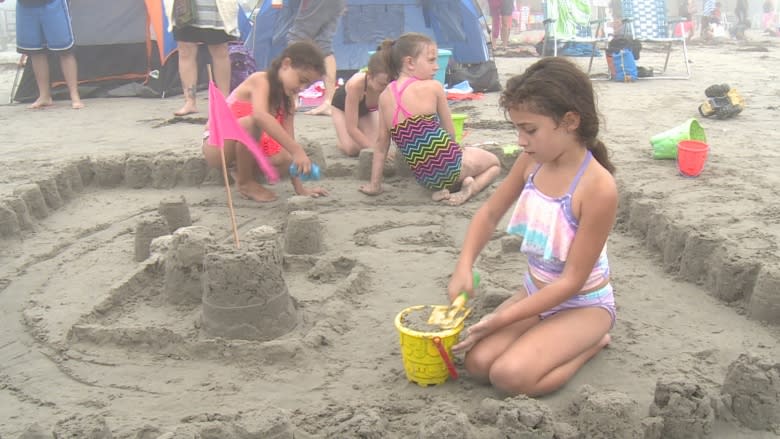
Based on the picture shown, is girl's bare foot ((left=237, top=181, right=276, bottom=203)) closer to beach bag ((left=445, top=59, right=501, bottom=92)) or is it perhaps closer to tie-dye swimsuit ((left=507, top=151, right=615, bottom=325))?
tie-dye swimsuit ((left=507, top=151, right=615, bottom=325))

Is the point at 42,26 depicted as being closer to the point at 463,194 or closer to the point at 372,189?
the point at 372,189

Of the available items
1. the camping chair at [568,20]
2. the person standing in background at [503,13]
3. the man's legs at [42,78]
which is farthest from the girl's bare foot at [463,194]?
the person standing in background at [503,13]

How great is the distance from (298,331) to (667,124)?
467 cm

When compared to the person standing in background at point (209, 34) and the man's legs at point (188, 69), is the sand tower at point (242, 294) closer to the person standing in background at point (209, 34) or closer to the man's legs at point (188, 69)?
the person standing in background at point (209, 34)

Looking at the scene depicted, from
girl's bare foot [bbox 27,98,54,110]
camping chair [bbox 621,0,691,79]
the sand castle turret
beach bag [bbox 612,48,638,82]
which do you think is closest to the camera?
the sand castle turret

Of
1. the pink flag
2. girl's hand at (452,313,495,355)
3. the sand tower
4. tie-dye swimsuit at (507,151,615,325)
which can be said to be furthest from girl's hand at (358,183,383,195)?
girl's hand at (452,313,495,355)

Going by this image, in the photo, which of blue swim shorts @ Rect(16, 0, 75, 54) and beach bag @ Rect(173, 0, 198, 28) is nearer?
beach bag @ Rect(173, 0, 198, 28)

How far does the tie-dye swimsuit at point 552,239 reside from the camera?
8.20 ft

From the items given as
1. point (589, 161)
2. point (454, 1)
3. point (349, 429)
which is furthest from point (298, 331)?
point (454, 1)

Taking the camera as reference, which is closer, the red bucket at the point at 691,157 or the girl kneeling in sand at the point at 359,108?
the red bucket at the point at 691,157

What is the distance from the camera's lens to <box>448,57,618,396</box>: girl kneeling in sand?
2.38 metres

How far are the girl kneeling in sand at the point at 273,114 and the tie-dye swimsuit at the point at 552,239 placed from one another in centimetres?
190

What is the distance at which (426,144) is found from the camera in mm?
4387

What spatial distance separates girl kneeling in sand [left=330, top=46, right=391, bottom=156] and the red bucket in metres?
2.00
